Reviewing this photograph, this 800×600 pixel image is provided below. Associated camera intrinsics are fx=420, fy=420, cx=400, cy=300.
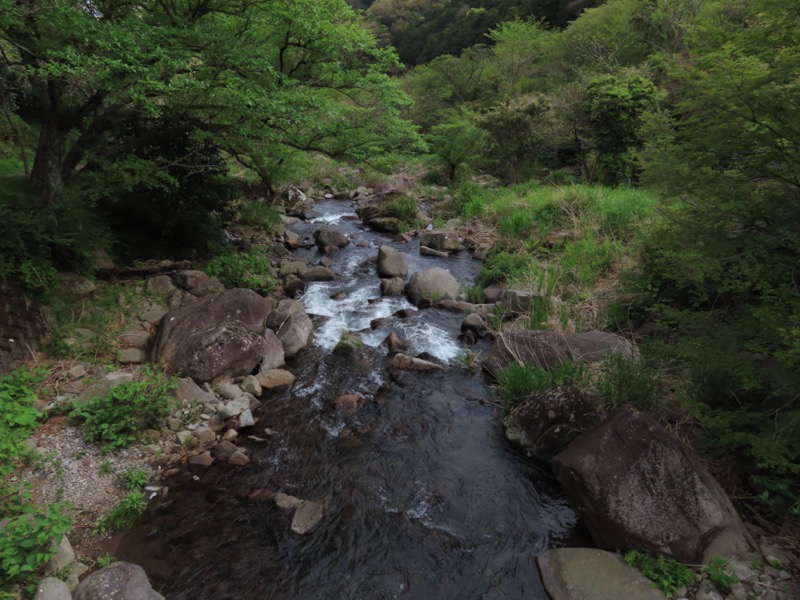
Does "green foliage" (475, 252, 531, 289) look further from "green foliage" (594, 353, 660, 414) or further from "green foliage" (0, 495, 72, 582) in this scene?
"green foliage" (0, 495, 72, 582)

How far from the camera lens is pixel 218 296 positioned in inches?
314

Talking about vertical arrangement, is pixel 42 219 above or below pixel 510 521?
above

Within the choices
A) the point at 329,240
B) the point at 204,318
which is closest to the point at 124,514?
the point at 204,318

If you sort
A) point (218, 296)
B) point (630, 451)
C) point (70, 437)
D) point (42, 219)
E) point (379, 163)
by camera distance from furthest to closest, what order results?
point (379, 163) → point (218, 296) → point (42, 219) → point (70, 437) → point (630, 451)

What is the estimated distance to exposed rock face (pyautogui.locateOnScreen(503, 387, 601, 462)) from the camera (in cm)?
546

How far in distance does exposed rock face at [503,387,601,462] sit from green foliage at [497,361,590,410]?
0.21 meters

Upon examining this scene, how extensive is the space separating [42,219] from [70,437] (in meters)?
3.30

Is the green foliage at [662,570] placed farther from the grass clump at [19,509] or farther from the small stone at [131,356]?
the small stone at [131,356]

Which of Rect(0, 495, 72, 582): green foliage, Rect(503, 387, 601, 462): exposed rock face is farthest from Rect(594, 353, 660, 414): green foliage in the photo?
Rect(0, 495, 72, 582): green foliage

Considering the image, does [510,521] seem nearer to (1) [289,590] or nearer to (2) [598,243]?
(1) [289,590]

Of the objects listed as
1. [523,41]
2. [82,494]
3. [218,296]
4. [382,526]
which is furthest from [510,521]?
[523,41]

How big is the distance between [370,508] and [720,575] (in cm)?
343

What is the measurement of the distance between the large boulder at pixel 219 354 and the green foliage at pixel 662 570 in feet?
19.5

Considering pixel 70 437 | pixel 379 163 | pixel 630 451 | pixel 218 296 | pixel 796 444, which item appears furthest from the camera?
pixel 379 163
